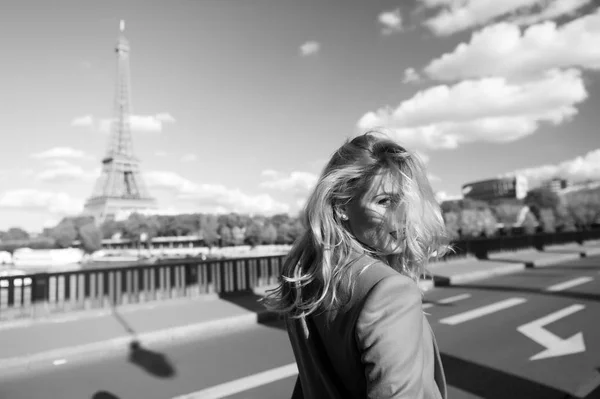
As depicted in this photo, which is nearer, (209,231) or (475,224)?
(475,224)

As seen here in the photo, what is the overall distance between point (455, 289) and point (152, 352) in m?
9.58

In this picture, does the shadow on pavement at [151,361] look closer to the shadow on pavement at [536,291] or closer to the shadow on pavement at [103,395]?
the shadow on pavement at [103,395]

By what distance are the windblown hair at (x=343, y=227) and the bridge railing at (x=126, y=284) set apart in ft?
21.8

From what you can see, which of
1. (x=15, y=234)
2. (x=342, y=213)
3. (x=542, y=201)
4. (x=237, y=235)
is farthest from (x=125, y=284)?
(x=542, y=201)

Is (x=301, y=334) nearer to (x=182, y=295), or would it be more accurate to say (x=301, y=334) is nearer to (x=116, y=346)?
(x=116, y=346)

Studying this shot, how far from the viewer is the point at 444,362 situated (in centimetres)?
599

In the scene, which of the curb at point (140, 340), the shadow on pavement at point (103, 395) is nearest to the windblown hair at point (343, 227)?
the shadow on pavement at point (103, 395)

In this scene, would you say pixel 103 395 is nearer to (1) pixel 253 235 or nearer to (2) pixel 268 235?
(2) pixel 268 235

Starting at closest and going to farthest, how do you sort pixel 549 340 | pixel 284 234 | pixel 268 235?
1. pixel 549 340
2. pixel 268 235
3. pixel 284 234

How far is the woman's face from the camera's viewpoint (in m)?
1.26

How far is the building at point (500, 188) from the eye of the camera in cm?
17224

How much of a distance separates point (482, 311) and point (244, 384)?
20.1 ft

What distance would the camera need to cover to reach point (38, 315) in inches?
352

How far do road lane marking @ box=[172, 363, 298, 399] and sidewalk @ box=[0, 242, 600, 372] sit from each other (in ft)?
8.82
